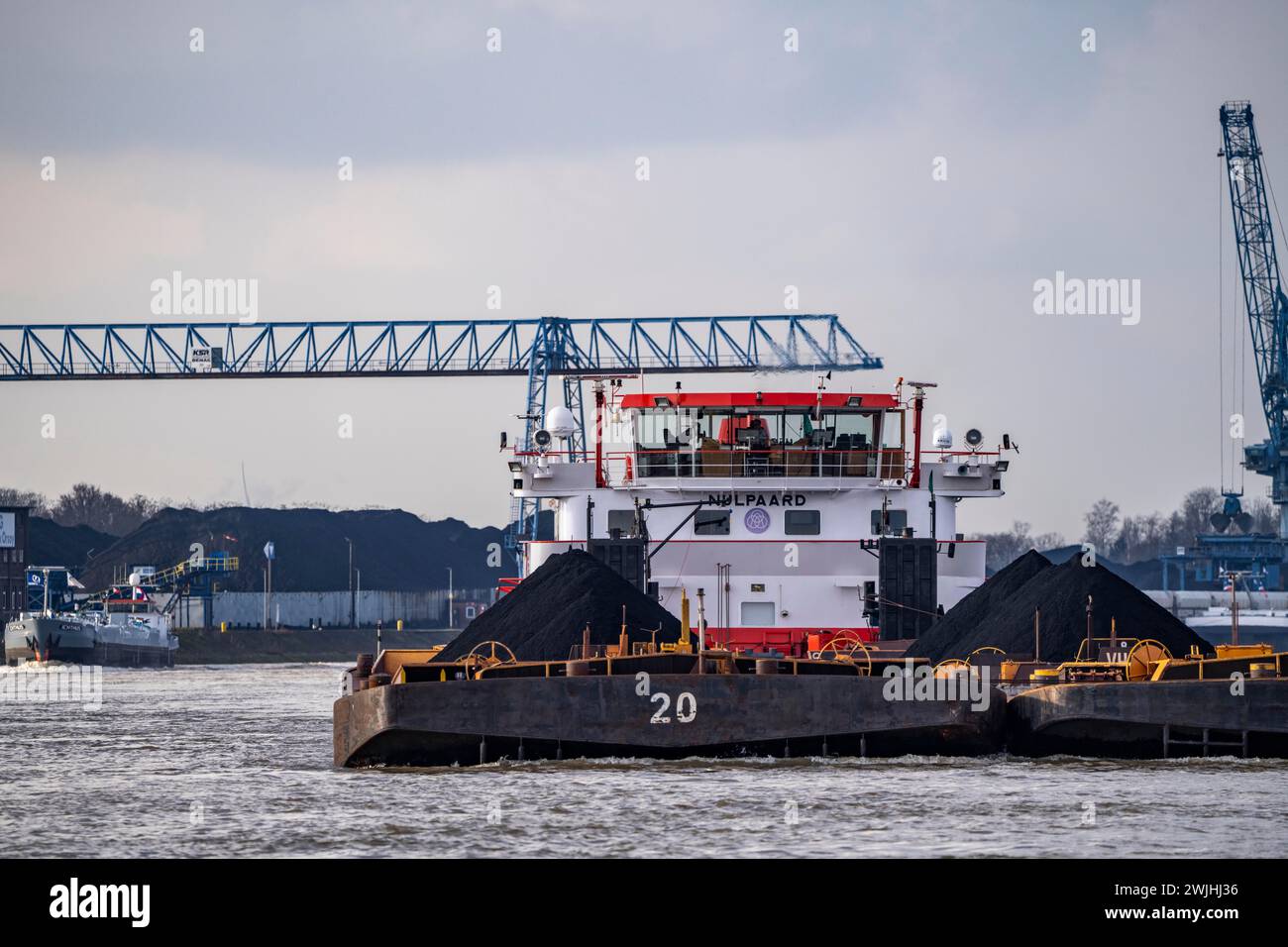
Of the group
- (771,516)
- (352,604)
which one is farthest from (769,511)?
(352,604)

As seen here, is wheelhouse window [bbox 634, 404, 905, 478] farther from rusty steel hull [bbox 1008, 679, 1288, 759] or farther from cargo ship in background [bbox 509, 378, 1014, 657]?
rusty steel hull [bbox 1008, 679, 1288, 759]

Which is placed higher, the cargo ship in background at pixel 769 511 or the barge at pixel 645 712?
the cargo ship in background at pixel 769 511

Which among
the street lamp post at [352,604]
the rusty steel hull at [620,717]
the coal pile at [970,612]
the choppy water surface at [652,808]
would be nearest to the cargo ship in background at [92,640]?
the street lamp post at [352,604]

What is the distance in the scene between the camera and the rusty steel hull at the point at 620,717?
2948cm

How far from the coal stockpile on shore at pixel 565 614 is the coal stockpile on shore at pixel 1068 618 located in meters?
5.88

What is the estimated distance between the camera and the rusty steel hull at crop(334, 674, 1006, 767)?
96.7 feet

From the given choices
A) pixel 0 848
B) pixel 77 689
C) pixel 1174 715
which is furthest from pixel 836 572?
pixel 77 689

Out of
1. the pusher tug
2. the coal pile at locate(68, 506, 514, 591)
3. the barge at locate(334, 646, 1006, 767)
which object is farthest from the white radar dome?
the coal pile at locate(68, 506, 514, 591)

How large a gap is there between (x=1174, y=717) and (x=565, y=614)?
10819mm

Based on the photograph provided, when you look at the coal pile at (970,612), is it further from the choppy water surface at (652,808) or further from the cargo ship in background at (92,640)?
the cargo ship in background at (92,640)

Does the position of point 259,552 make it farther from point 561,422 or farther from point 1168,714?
point 1168,714

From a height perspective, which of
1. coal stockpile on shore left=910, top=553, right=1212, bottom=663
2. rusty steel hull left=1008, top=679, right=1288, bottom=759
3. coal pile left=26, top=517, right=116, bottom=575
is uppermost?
coal pile left=26, top=517, right=116, bottom=575

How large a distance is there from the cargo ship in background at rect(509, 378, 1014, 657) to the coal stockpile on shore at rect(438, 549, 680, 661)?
2.84 m
